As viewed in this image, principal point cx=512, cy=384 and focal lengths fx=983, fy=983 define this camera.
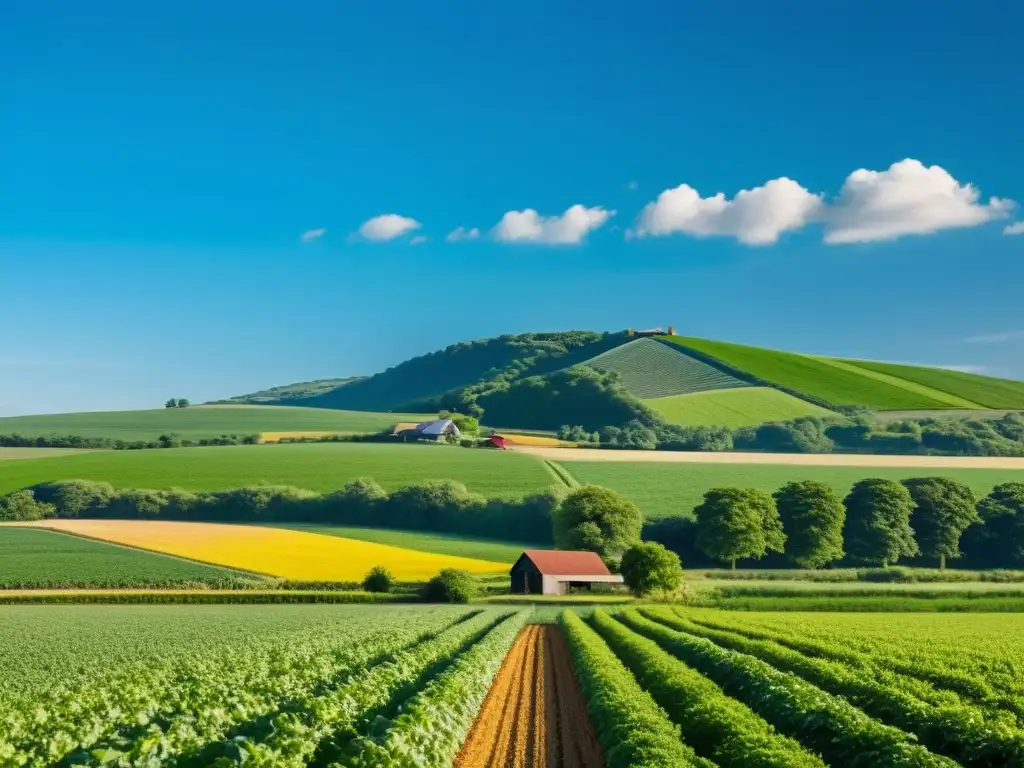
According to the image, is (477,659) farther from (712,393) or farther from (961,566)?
(712,393)

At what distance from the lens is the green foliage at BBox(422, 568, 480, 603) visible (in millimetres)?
63656

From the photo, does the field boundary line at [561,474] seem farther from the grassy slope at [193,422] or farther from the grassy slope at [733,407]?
the grassy slope at [193,422]

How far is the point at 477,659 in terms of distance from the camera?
85.6ft

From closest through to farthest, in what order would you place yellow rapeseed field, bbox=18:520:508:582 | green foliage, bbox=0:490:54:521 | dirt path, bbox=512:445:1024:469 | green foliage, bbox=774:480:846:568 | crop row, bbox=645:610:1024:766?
crop row, bbox=645:610:1024:766 < yellow rapeseed field, bbox=18:520:508:582 < green foliage, bbox=774:480:846:568 < green foliage, bbox=0:490:54:521 < dirt path, bbox=512:445:1024:469

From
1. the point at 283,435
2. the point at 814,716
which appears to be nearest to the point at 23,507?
the point at 283,435

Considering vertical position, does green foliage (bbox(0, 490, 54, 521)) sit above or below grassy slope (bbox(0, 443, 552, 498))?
below

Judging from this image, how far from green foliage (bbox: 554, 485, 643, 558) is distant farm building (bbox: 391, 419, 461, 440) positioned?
5360 centimetres

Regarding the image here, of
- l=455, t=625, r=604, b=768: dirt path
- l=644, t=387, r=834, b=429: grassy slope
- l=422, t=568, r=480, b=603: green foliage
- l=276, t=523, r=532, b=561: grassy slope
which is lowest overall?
l=422, t=568, r=480, b=603: green foliage

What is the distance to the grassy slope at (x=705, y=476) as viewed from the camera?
309 feet

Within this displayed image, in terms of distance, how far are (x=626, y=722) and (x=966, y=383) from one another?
6389 inches

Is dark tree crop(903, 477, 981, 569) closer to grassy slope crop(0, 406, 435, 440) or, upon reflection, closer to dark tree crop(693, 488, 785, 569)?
dark tree crop(693, 488, 785, 569)

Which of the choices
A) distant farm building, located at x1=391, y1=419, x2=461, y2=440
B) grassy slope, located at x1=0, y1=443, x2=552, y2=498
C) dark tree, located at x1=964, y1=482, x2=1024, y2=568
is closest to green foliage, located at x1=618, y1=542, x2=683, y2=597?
grassy slope, located at x1=0, y1=443, x2=552, y2=498

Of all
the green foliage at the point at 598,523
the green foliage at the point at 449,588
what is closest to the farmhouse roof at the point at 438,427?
the green foliage at the point at 598,523

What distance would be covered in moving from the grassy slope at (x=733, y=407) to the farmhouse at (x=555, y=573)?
214ft
